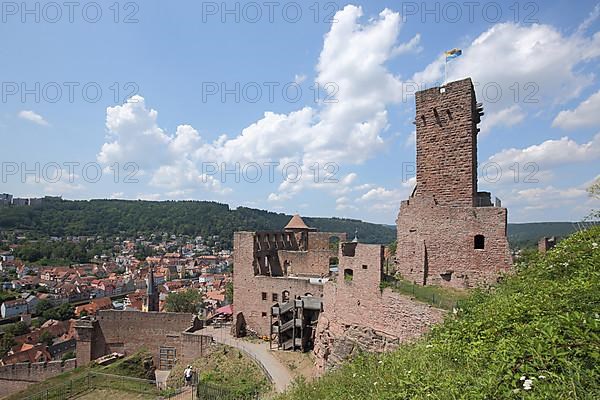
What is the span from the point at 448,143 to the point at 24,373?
35.3 m

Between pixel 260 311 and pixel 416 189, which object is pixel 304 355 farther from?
pixel 416 189

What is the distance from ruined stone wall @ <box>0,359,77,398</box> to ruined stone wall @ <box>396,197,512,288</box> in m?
28.9

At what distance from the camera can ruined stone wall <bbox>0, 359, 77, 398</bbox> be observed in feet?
98.0

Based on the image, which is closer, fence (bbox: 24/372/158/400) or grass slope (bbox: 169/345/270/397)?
grass slope (bbox: 169/345/270/397)

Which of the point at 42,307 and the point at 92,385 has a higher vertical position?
the point at 92,385

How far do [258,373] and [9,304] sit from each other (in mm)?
75588

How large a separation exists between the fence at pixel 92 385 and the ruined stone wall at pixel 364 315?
41.1 feet

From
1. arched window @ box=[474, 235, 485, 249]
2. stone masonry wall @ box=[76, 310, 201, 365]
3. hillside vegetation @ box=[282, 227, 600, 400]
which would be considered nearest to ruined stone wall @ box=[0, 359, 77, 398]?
stone masonry wall @ box=[76, 310, 201, 365]

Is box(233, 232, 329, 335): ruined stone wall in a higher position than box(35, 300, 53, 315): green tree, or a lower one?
higher

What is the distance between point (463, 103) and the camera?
571 inches

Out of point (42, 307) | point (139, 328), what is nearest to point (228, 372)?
point (139, 328)

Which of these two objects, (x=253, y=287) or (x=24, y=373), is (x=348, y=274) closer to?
(x=253, y=287)

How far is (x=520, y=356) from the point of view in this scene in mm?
4316

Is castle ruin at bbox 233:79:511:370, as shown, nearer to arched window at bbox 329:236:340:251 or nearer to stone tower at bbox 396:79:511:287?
stone tower at bbox 396:79:511:287
